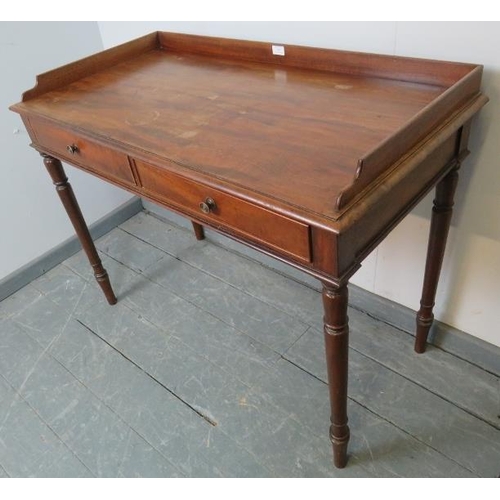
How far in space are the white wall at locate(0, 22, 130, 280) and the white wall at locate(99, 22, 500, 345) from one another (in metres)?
0.34

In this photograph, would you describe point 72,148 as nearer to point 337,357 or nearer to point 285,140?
point 285,140

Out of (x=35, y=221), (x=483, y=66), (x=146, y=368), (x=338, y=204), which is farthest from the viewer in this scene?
(x=35, y=221)

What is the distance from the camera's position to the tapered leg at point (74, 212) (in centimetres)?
155

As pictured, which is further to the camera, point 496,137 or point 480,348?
point 480,348

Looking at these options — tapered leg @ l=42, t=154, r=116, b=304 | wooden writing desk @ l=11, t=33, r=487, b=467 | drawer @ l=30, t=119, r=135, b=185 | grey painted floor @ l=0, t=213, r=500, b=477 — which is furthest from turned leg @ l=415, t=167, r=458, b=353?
tapered leg @ l=42, t=154, r=116, b=304

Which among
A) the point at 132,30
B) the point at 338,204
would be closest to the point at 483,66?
the point at 338,204

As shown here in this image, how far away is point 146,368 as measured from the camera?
1.67 meters

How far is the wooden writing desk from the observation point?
35.0 inches

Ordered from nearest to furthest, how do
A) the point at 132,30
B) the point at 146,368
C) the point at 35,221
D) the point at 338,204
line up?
the point at 338,204
the point at 146,368
the point at 132,30
the point at 35,221

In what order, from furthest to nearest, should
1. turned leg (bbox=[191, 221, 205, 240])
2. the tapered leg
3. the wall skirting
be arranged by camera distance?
turned leg (bbox=[191, 221, 205, 240]), the wall skirting, the tapered leg

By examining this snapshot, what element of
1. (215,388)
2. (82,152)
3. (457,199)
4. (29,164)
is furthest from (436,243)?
(29,164)

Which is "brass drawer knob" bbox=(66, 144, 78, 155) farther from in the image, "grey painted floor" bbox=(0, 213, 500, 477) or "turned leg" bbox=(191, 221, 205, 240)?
"turned leg" bbox=(191, 221, 205, 240)

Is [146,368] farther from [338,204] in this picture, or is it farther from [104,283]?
[338,204]

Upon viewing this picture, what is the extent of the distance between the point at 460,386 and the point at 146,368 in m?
0.98
